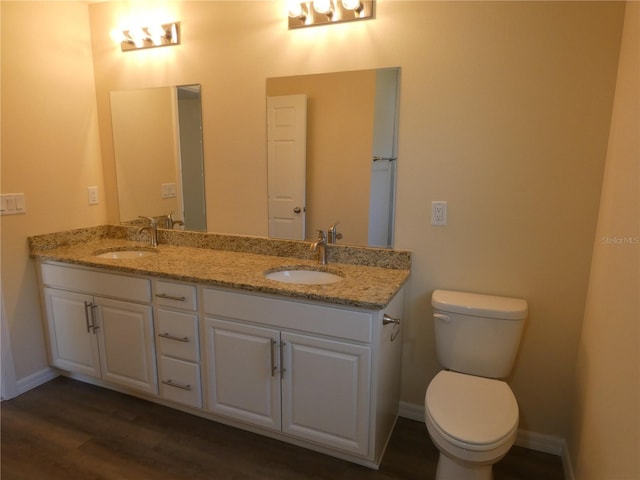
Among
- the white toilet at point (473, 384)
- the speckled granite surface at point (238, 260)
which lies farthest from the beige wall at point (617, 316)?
the speckled granite surface at point (238, 260)

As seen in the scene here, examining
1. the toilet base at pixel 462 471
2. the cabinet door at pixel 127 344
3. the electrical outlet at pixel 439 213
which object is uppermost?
the electrical outlet at pixel 439 213

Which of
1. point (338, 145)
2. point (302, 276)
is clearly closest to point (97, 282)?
point (302, 276)

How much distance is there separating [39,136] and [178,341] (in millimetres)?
1498

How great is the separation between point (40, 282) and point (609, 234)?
2932 mm

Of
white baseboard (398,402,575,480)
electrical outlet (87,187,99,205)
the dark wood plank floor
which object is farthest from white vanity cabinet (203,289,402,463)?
electrical outlet (87,187,99,205)

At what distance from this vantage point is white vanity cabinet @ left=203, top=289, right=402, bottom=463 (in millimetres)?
1589

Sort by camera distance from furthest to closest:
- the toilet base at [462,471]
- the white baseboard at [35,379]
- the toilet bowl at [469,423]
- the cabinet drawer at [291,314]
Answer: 1. the white baseboard at [35,379]
2. the cabinet drawer at [291,314]
3. the toilet base at [462,471]
4. the toilet bowl at [469,423]

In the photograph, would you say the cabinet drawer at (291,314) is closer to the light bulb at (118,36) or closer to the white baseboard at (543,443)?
the white baseboard at (543,443)

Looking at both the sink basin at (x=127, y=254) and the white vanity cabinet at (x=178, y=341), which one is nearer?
the white vanity cabinet at (x=178, y=341)

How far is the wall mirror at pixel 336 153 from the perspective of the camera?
1916 mm

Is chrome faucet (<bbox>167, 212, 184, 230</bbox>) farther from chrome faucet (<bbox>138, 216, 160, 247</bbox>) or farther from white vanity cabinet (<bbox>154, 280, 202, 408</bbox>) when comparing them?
white vanity cabinet (<bbox>154, 280, 202, 408</bbox>)

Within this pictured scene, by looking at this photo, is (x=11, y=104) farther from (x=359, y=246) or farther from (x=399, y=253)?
(x=399, y=253)

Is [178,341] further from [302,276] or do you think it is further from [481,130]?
[481,130]

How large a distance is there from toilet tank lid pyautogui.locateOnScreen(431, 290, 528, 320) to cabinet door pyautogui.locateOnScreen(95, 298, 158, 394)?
4.85ft
